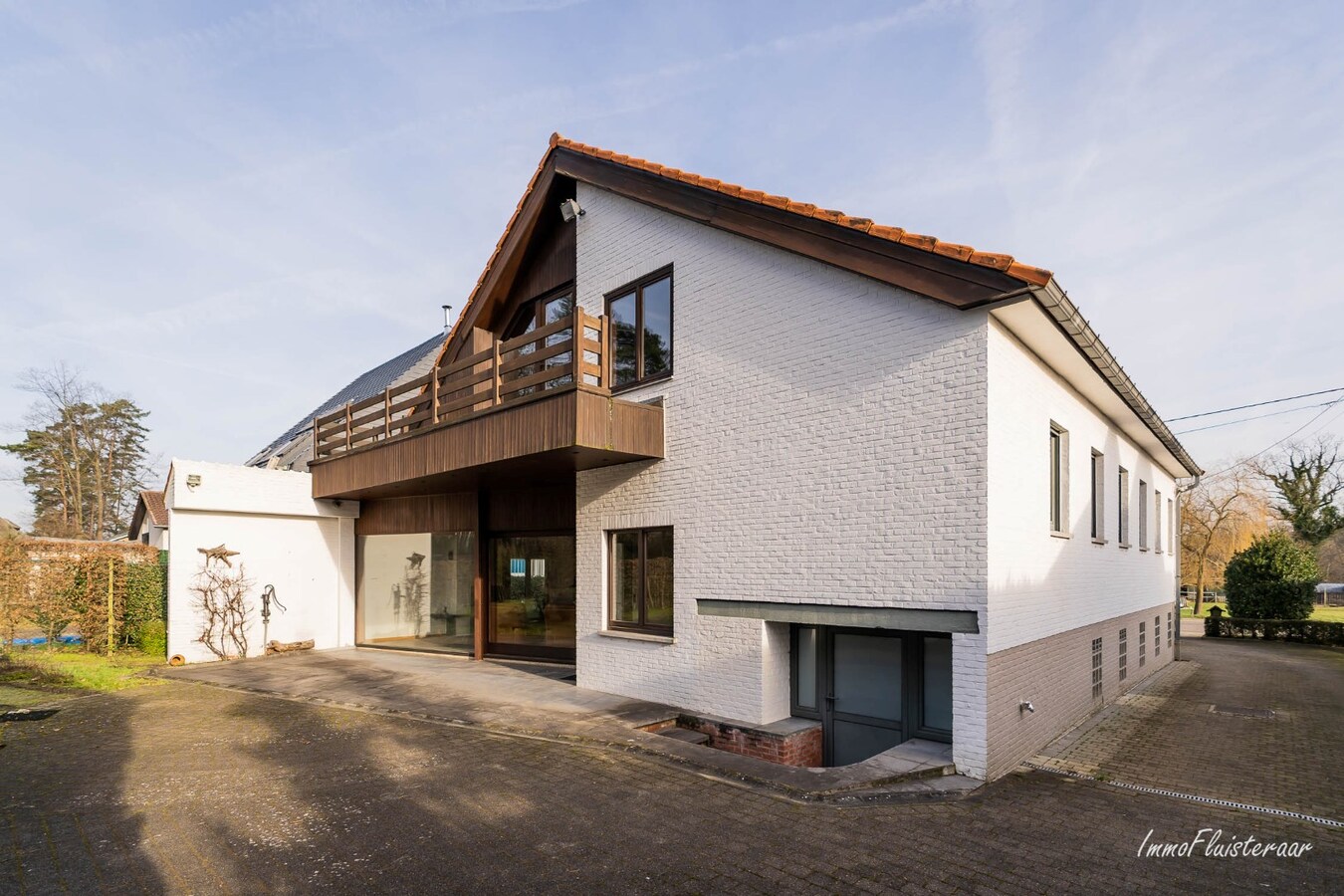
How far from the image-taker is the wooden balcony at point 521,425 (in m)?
8.45

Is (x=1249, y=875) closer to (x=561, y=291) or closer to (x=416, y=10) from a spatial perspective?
(x=561, y=291)

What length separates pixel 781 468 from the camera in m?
7.95

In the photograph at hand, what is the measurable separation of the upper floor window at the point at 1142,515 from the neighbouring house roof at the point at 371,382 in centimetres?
1684

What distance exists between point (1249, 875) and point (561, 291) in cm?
1070

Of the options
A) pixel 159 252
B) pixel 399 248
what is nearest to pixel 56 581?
pixel 159 252

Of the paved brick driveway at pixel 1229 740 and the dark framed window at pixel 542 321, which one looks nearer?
the paved brick driveway at pixel 1229 740

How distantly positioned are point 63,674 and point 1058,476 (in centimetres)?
1507

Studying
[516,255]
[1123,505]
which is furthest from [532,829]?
[1123,505]

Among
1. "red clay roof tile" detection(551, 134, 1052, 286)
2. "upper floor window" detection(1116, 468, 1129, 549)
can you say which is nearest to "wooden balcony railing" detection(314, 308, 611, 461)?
"red clay roof tile" detection(551, 134, 1052, 286)

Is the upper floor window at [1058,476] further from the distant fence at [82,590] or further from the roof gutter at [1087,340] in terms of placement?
the distant fence at [82,590]

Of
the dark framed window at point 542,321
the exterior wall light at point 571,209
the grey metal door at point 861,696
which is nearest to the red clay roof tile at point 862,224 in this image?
the exterior wall light at point 571,209

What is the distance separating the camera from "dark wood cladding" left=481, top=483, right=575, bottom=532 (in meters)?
11.9

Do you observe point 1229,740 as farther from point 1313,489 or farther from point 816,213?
point 1313,489

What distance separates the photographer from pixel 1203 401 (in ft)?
76.6
